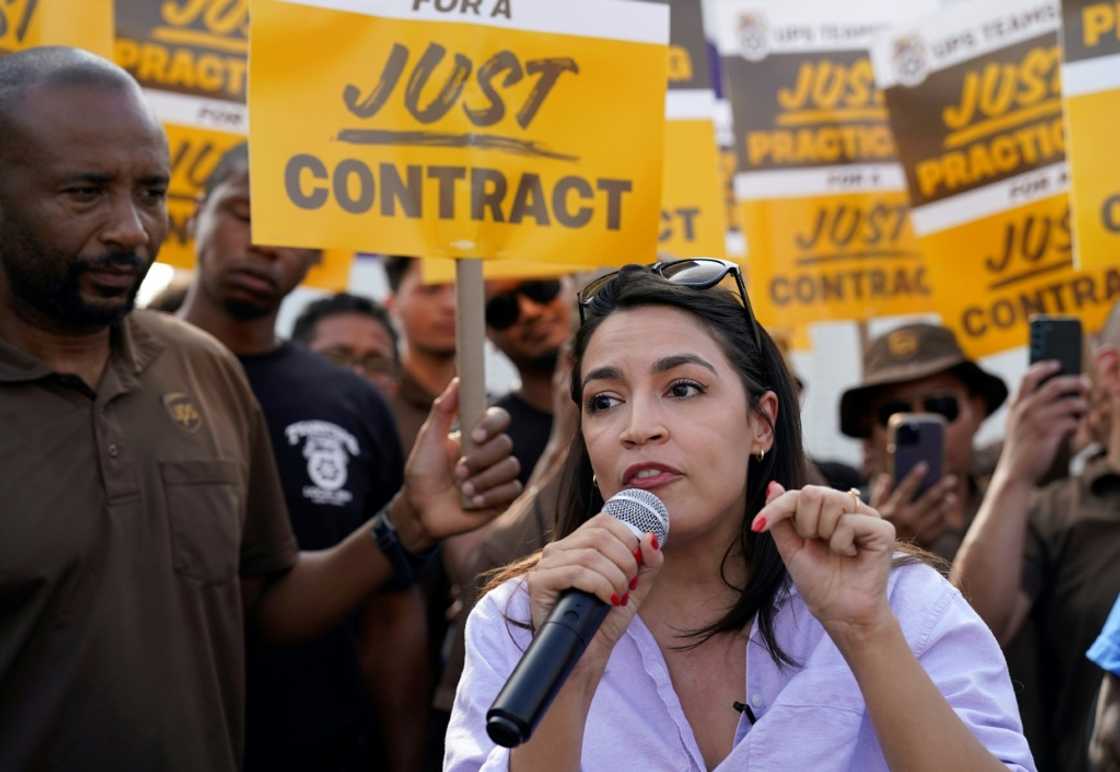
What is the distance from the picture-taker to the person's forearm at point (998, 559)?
4.56 meters

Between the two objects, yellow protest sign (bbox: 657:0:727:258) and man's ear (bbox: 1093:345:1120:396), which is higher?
yellow protest sign (bbox: 657:0:727:258)

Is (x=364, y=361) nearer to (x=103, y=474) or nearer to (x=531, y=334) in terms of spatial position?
(x=531, y=334)

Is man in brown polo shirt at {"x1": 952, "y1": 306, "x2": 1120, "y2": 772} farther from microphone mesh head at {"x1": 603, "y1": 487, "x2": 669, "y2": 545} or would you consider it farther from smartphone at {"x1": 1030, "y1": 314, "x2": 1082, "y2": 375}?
microphone mesh head at {"x1": 603, "y1": 487, "x2": 669, "y2": 545}

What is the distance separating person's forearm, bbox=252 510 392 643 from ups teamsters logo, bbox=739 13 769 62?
3.65m

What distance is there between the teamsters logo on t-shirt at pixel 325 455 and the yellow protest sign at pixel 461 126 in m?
1.12

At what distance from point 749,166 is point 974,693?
427cm

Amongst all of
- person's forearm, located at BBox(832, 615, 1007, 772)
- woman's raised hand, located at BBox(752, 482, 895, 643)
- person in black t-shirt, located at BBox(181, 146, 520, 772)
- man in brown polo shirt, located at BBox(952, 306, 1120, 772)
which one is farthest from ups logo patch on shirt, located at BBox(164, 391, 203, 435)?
man in brown polo shirt, located at BBox(952, 306, 1120, 772)

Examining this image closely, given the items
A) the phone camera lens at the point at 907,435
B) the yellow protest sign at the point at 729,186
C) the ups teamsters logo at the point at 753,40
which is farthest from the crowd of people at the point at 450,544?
the yellow protest sign at the point at 729,186

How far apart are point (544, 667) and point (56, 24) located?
302 centimetres

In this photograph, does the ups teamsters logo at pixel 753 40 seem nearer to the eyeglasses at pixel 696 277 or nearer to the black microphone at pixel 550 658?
the eyeglasses at pixel 696 277

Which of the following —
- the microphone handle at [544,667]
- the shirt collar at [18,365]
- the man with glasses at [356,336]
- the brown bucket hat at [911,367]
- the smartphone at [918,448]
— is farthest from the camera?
the man with glasses at [356,336]

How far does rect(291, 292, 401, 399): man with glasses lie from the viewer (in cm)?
709

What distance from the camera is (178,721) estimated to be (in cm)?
329

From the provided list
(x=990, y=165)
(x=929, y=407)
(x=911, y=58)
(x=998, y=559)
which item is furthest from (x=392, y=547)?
(x=911, y=58)
